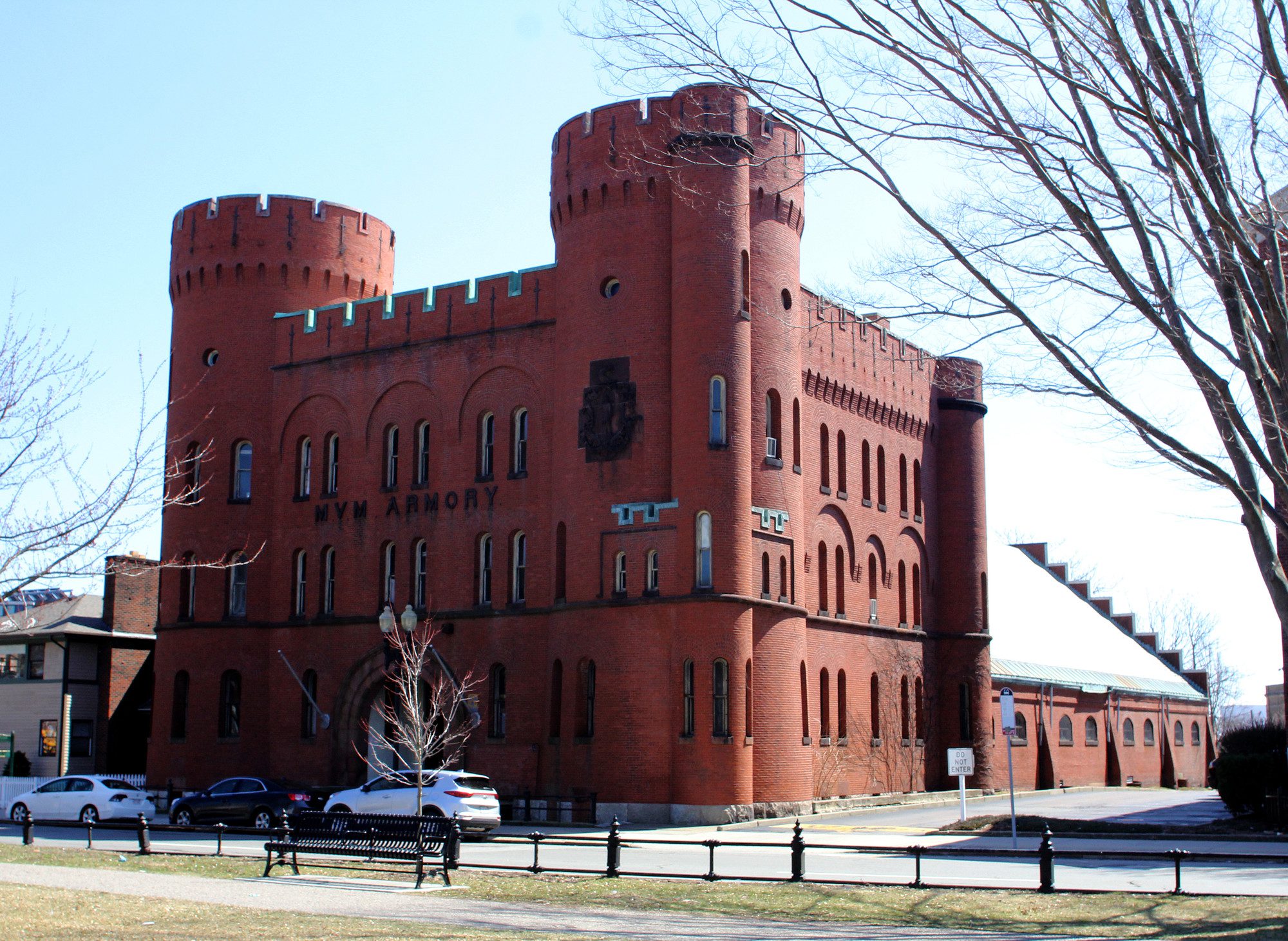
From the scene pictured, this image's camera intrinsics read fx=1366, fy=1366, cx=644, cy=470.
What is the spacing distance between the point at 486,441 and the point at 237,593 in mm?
9708

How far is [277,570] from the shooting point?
138 feet

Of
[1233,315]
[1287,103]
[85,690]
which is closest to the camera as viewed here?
[1287,103]

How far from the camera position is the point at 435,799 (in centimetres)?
2733

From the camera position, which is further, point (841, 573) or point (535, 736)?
point (841, 573)

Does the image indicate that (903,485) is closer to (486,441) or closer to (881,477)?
(881,477)

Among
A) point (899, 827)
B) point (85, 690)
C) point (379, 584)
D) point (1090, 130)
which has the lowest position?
point (899, 827)

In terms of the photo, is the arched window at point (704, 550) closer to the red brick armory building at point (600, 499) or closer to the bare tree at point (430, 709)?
the red brick armory building at point (600, 499)

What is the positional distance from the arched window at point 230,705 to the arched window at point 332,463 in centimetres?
630

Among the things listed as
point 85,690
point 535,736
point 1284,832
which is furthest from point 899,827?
point 85,690

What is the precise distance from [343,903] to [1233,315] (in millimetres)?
12195

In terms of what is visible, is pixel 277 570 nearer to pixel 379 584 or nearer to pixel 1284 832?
pixel 379 584

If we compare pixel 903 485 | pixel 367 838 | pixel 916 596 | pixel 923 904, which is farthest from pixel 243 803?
pixel 903 485

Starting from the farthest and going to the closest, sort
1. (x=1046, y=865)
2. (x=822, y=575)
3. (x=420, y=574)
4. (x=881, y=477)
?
(x=881, y=477)
(x=822, y=575)
(x=420, y=574)
(x=1046, y=865)

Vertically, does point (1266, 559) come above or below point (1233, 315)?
below
